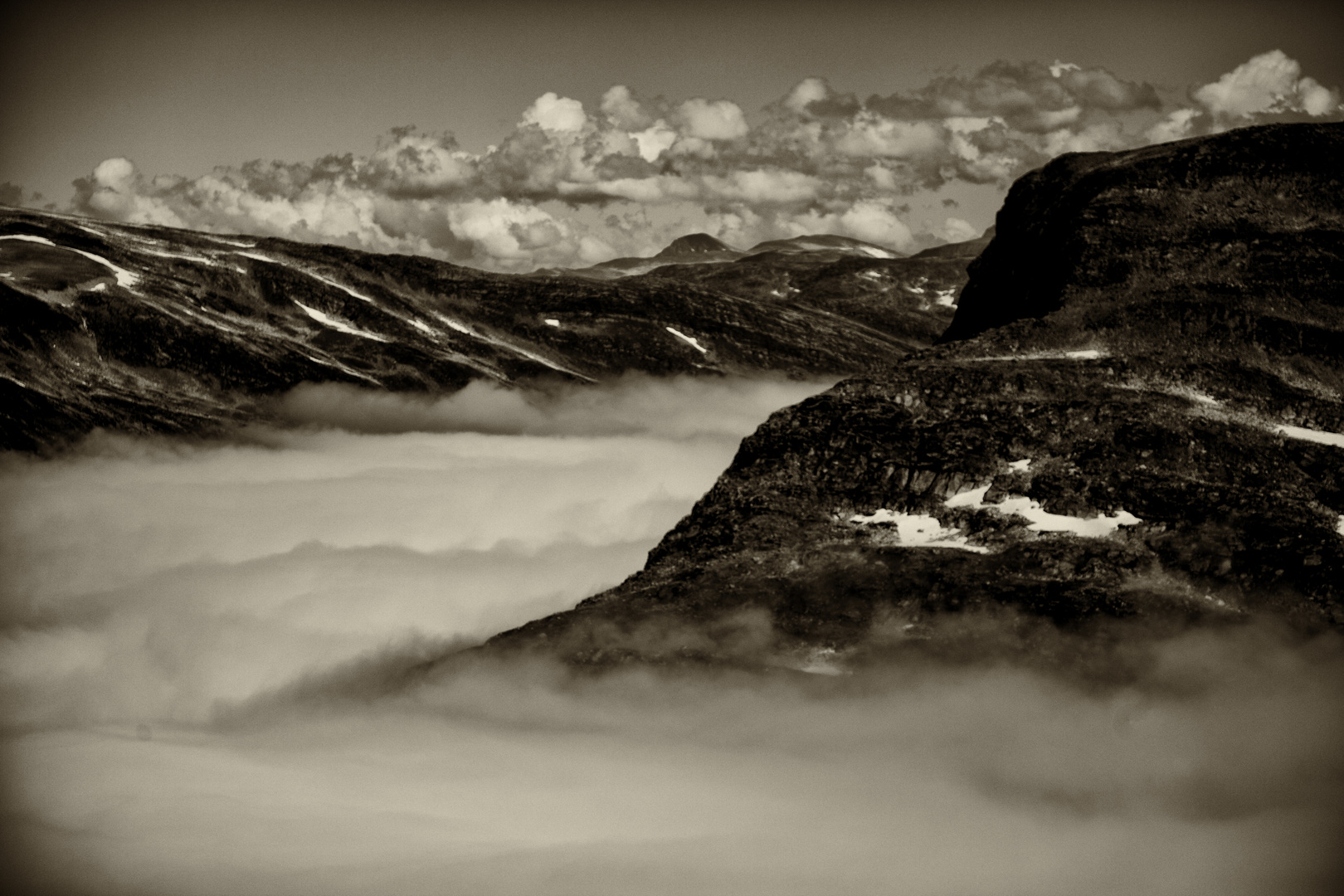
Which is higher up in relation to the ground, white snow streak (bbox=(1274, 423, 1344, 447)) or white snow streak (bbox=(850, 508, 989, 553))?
white snow streak (bbox=(1274, 423, 1344, 447))

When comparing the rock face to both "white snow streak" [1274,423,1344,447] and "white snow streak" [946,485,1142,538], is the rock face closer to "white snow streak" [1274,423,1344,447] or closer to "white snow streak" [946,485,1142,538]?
"white snow streak" [946,485,1142,538]

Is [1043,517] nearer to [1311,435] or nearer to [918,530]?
[918,530]

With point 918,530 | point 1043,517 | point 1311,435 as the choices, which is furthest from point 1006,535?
point 1311,435

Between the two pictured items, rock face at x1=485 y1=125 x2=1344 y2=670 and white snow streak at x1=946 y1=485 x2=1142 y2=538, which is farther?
white snow streak at x1=946 y1=485 x2=1142 y2=538

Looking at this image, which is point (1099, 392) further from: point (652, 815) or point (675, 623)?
point (652, 815)

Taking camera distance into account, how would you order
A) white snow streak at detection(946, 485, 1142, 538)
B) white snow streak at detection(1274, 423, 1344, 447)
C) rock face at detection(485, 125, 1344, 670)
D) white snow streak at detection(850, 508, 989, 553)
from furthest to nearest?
white snow streak at detection(1274, 423, 1344, 447) → white snow streak at detection(850, 508, 989, 553) → white snow streak at detection(946, 485, 1142, 538) → rock face at detection(485, 125, 1344, 670)

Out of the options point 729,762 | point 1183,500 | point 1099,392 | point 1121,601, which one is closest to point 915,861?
point 729,762

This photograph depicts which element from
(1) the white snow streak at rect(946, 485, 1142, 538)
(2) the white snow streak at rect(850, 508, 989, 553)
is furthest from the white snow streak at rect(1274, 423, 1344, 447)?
(2) the white snow streak at rect(850, 508, 989, 553)

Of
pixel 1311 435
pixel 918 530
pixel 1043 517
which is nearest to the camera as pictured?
pixel 1043 517

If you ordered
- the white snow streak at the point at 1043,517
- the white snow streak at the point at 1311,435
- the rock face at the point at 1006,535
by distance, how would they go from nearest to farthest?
the rock face at the point at 1006,535 < the white snow streak at the point at 1043,517 < the white snow streak at the point at 1311,435

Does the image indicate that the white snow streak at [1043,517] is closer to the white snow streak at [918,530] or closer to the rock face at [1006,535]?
the rock face at [1006,535]

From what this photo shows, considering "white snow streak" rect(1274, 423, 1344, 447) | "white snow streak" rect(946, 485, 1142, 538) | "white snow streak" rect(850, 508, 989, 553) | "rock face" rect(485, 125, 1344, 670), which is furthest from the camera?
"white snow streak" rect(1274, 423, 1344, 447)

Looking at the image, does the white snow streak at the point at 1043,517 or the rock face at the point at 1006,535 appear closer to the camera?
the rock face at the point at 1006,535

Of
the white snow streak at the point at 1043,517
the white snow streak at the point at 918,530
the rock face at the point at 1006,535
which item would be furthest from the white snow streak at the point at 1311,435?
the white snow streak at the point at 918,530
